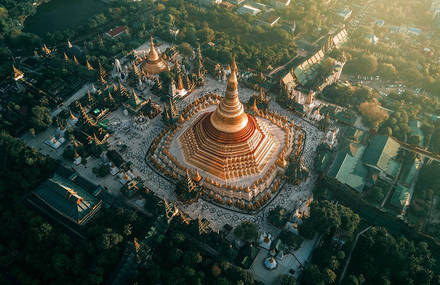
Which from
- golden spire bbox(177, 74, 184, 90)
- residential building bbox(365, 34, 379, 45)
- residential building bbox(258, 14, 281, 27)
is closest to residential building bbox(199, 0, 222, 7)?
residential building bbox(258, 14, 281, 27)

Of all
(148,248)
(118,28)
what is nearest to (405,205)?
(148,248)

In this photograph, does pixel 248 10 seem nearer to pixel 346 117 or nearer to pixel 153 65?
pixel 153 65

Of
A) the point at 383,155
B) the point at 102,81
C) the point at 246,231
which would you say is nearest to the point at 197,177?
the point at 246,231

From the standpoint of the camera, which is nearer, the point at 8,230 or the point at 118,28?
the point at 8,230

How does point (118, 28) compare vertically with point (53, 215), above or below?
above

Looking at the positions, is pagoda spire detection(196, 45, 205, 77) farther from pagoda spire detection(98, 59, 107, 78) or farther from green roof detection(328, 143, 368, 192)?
green roof detection(328, 143, 368, 192)

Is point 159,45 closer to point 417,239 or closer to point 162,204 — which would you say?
point 162,204
